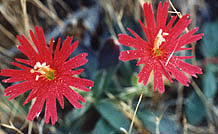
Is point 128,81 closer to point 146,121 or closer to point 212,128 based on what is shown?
point 146,121

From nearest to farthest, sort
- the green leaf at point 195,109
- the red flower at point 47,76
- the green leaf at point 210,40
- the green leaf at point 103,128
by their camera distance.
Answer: the red flower at point 47,76 → the green leaf at point 103,128 → the green leaf at point 195,109 → the green leaf at point 210,40

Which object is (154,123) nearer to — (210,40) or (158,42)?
(158,42)

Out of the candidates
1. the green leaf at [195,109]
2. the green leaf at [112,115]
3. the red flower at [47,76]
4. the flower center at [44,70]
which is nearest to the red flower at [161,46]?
the red flower at [47,76]

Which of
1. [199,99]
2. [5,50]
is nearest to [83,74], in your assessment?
[5,50]

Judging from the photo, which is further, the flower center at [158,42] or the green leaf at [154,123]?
the green leaf at [154,123]

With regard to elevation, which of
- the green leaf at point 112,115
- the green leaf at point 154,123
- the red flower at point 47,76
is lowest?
the green leaf at point 154,123

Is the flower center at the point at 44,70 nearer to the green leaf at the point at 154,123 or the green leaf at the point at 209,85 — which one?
the green leaf at the point at 154,123

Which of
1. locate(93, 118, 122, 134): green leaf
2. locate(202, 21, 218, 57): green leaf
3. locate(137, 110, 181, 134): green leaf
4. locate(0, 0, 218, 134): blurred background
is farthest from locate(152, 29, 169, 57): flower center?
locate(202, 21, 218, 57): green leaf
